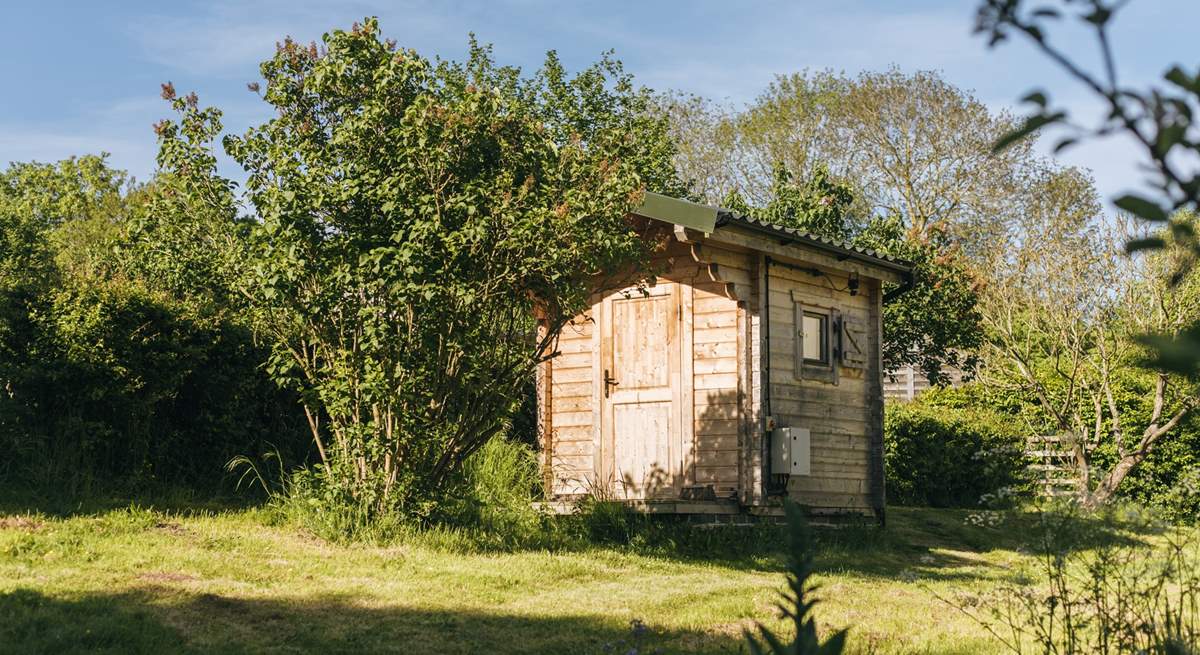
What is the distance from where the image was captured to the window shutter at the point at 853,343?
47.9ft

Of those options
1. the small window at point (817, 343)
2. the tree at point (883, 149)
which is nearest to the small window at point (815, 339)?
the small window at point (817, 343)

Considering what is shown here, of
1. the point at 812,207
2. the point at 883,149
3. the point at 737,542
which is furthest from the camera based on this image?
the point at 883,149

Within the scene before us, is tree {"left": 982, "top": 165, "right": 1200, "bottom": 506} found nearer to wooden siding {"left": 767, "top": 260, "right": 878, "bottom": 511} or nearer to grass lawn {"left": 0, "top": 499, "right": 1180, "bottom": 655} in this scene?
wooden siding {"left": 767, "top": 260, "right": 878, "bottom": 511}

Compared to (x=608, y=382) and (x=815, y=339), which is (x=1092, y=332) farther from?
(x=608, y=382)

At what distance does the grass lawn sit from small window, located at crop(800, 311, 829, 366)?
3728 millimetres

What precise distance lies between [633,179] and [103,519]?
5.45 m

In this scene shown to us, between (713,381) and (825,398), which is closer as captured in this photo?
(713,381)

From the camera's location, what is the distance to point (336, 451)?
34.4 feet

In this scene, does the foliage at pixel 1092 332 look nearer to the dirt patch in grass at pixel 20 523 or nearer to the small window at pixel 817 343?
the small window at pixel 817 343

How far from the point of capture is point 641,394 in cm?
Result: 1329

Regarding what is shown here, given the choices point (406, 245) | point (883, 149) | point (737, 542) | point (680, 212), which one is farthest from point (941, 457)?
point (883, 149)

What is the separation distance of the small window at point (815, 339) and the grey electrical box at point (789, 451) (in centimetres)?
142

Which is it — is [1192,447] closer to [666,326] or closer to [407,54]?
[666,326]

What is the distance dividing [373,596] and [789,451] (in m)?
6.15
